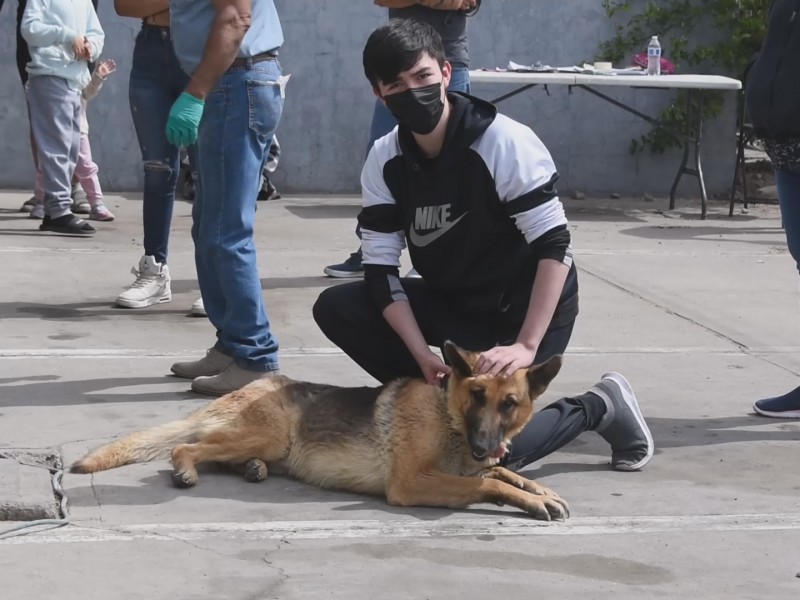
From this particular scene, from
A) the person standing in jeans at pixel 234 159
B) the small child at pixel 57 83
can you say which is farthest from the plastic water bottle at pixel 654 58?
the person standing in jeans at pixel 234 159

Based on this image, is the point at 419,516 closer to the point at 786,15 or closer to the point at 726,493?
the point at 726,493

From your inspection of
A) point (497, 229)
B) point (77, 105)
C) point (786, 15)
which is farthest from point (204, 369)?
point (77, 105)

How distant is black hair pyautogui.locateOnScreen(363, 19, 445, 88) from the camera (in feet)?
14.3

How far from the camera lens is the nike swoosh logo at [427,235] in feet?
15.0

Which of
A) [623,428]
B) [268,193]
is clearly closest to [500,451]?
[623,428]

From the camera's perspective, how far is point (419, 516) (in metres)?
4.13

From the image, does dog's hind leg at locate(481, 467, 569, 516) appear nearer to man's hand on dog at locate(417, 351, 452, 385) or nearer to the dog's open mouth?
the dog's open mouth

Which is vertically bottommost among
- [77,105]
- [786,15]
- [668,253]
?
[668,253]

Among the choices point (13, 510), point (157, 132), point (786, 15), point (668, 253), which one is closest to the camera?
point (13, 510)

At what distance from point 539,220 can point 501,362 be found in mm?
578

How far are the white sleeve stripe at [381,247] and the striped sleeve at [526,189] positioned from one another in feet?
1.45

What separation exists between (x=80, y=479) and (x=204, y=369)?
1.29m

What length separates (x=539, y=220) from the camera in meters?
4.45

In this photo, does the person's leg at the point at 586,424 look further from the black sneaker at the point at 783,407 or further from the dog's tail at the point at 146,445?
the dog's tail at the point at 146,445
